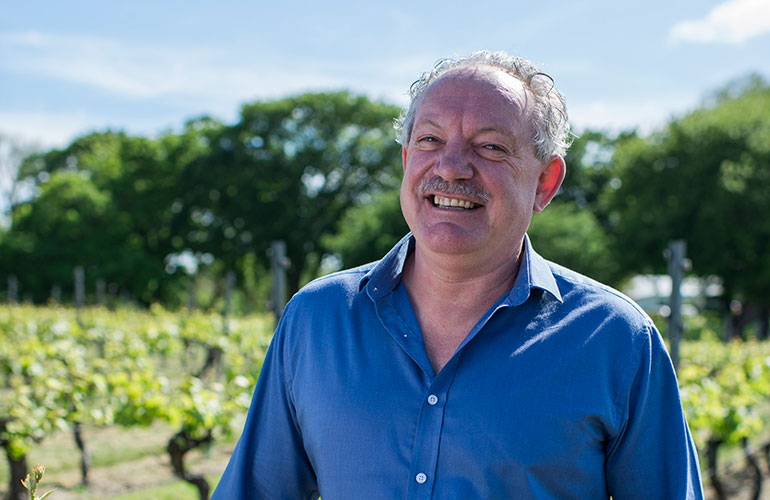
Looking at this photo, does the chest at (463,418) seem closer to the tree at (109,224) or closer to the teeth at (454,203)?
the teeth at (454,203)

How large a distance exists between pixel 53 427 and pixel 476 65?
17.6 ft

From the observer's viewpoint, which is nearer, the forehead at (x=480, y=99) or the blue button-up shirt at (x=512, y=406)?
the blue button-up shirt at (x=512, y=406)

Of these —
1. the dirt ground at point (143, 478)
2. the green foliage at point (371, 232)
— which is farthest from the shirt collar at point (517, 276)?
the green foliage at point (371, 232)

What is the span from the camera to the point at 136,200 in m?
34.9

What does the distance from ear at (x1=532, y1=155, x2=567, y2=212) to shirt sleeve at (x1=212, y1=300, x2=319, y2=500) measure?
768mm

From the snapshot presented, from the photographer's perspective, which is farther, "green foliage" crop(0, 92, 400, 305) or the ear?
"green foliage" crop(0, 92, 400, 305)

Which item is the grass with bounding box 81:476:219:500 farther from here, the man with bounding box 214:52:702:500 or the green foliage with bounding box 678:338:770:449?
the man with bounding box 214:52:702:500

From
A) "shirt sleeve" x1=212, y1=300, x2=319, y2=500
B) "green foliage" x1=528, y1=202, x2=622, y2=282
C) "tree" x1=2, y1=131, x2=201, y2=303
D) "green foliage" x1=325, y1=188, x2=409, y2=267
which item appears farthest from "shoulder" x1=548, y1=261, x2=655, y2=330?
"tree" x1=2, y1=131, x2=201, y2=303

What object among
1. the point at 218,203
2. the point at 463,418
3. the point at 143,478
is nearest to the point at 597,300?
the point at 463,418

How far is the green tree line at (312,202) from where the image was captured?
25531 millimetres

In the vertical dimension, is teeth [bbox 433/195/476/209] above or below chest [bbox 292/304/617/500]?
above

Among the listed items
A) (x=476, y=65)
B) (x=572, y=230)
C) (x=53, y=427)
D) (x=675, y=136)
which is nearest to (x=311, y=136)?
(x=572, y=230)

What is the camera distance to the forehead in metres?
1.71

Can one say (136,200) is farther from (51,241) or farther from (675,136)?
(675,136)
